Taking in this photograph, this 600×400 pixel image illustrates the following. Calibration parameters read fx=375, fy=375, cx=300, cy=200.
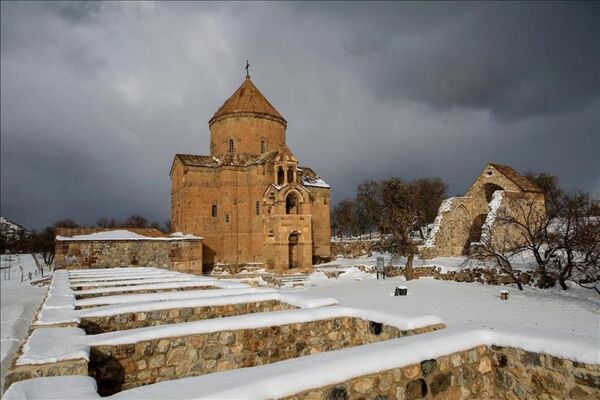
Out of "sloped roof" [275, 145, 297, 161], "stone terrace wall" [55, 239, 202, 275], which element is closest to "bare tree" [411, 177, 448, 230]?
"sloped roof" [275, 145, 297, 161]

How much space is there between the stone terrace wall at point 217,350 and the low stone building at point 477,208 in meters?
18.3

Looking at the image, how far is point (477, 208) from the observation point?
25.5 metres

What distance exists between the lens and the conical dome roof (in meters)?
30.9

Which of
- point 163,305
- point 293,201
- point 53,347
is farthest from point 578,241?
point 293,201

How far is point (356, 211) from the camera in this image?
2315 inches

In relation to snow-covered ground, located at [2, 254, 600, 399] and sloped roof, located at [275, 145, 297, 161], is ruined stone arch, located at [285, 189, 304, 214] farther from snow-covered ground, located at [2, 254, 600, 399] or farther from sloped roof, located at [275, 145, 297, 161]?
snow-covered ground, located at [2, 254, 600, 399]

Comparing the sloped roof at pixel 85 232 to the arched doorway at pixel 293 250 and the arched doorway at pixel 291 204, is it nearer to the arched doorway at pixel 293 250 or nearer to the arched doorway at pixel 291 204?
the arched doorway at pixel 293 250

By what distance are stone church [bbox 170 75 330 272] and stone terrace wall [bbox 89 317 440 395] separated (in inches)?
835

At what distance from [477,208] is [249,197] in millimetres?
16424

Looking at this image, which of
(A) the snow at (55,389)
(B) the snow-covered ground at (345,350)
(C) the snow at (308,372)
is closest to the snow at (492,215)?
(B) the snow-covered ground at (345,350)

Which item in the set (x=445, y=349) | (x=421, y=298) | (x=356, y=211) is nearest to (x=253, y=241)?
(x=421, y=298)

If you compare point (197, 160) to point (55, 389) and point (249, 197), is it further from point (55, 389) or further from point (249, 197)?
point (55, 389)

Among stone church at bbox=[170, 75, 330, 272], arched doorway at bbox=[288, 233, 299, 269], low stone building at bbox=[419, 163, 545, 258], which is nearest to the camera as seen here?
low stone building at bbox=[419, 163, 545, 258]

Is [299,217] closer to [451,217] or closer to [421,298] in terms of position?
[451,217]
